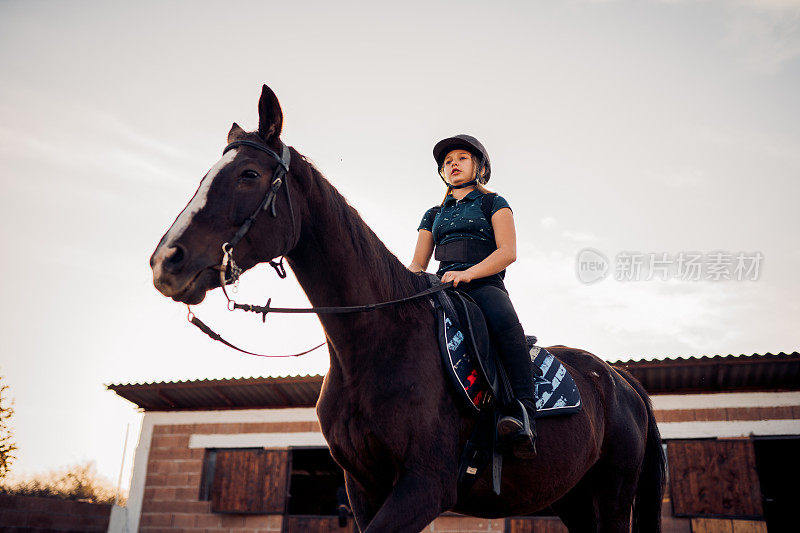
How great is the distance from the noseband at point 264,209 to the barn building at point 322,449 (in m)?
9.12

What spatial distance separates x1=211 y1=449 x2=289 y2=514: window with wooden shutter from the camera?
12303mm

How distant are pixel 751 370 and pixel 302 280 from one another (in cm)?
995

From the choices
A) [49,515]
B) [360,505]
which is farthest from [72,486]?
[360,505]

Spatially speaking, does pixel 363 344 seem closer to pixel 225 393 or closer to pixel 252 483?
pixel 252 483

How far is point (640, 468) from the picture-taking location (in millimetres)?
4094

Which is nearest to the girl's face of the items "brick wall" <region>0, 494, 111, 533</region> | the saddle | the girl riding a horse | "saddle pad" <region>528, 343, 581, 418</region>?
the girl riding a horse

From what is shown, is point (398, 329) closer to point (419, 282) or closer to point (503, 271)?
point (419, 282)

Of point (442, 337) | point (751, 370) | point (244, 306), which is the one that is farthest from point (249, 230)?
point (751, 370)

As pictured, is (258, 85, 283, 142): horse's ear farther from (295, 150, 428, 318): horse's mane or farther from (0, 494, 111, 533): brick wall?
(0, 494, 111, 533): brick wall

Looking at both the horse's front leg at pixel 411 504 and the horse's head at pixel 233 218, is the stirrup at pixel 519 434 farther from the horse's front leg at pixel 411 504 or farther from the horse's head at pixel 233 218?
the horse's head at pixel 233 218

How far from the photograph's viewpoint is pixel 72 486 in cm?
3394

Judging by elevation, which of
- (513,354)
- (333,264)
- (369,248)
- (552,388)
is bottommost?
(552,388)

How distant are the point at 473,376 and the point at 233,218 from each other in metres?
1.35

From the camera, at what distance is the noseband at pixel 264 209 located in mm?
2504
